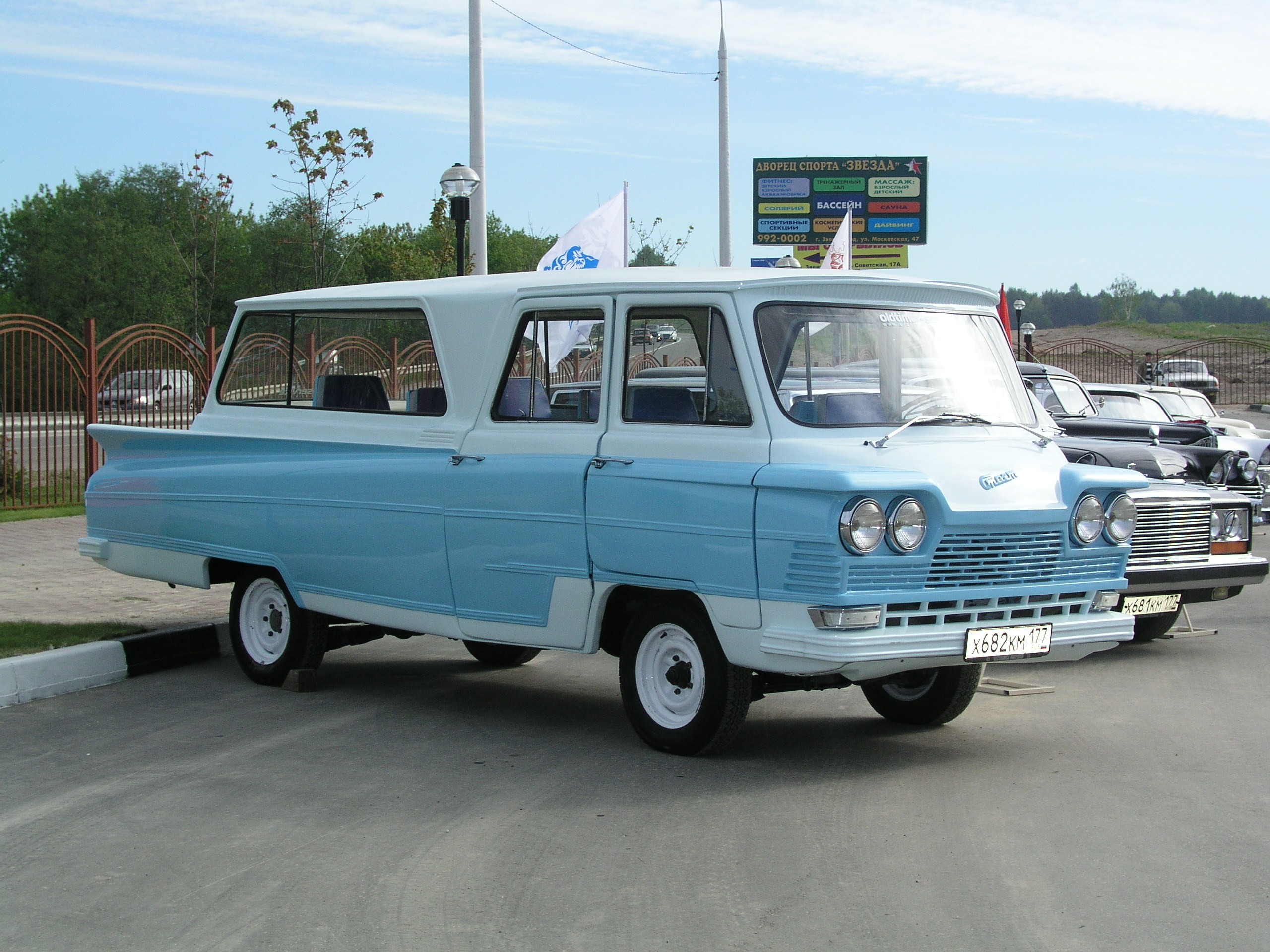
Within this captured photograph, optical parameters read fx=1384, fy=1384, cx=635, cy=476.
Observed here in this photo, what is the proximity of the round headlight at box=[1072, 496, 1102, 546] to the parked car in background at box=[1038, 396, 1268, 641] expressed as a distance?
7.75 feet

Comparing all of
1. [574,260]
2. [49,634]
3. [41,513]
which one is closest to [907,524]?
[49,634]

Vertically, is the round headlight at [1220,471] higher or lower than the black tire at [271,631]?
higher

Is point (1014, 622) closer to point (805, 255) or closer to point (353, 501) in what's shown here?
point (353, 501)

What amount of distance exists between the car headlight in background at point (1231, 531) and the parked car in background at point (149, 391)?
1279 cm

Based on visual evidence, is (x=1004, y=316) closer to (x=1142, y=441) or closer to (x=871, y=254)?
(x=1142, y=441)

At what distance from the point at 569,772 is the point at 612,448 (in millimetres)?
1443

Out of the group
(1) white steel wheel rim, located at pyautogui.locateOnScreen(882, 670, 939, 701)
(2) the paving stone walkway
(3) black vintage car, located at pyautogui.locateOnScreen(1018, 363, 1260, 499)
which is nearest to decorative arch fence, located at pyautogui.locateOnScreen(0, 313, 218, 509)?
(2) the paving stone walkway

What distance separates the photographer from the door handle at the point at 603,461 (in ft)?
20.3

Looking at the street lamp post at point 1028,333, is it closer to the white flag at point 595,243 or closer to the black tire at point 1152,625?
the white flag at point 595,243

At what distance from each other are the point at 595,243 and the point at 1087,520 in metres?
11.7

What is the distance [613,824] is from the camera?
17.0 feet

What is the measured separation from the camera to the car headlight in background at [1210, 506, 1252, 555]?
9156 mm

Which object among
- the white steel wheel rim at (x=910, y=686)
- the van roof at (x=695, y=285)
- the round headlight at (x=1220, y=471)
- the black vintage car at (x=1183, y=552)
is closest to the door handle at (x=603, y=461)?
the van roof at (x=695, y=285)

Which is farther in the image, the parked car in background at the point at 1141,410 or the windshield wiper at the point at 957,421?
the parked car in background at the point at 1141,410
